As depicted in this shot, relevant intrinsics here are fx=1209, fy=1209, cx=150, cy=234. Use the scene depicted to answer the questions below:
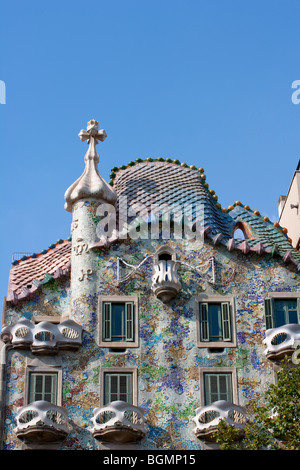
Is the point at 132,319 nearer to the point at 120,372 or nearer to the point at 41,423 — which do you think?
the point at 120,372

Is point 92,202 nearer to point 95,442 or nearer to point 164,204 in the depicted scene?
point 164,204

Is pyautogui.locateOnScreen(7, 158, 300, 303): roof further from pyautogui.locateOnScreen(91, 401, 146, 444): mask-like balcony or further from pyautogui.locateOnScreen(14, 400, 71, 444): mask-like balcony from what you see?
pyautogui.locateOnScreen(91, 401, 146, 444): mask-like balcony

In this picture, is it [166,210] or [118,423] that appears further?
[166,210]

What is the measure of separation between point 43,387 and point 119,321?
3167 mm

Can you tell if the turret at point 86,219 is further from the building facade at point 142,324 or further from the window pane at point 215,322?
the window pane at point 215,322

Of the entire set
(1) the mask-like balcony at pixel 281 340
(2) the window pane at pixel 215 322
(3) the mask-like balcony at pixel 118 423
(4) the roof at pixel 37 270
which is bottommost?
(3) the mask-like balcony at pixel 118 423

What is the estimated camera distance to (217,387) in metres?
36.9

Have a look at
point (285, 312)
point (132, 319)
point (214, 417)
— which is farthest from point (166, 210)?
point (214, 417)

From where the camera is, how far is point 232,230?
134ft

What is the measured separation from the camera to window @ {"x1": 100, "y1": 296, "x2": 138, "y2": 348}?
3738 cm

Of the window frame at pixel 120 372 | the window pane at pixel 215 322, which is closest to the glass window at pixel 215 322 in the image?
the window pane at pixel 215 322

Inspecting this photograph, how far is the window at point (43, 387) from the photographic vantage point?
36.5 meters

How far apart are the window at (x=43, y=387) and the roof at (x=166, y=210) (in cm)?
307
